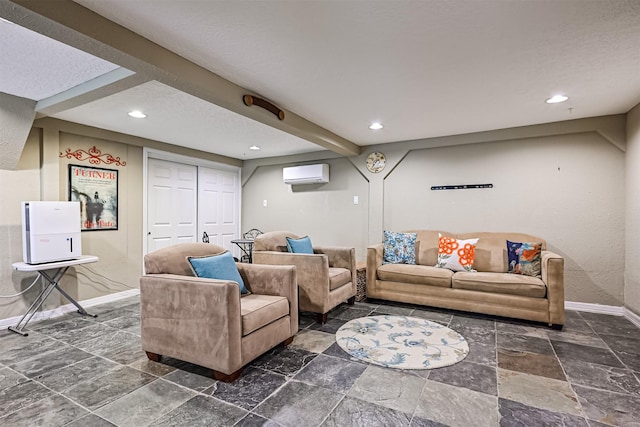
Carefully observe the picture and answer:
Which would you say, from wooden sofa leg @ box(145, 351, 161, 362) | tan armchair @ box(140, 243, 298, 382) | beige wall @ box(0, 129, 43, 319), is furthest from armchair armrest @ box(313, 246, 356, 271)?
beige wall @ box(0, 129, 43, 319)

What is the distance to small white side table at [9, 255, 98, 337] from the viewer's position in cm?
305

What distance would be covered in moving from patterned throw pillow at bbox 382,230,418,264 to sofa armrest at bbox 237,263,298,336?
192 cm

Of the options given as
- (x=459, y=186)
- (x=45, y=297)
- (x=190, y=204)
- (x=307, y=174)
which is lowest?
(x=45, y=297)

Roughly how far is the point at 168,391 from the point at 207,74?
227 centimetres

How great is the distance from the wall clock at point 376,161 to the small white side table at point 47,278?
3.87m

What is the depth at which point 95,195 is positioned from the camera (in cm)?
400

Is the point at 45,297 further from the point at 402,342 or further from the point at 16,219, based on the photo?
the point at 402,342

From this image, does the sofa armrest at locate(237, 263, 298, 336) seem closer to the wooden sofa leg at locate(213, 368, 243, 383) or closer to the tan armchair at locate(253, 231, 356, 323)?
the tan armchair at locate(253, 231, 356, 323)

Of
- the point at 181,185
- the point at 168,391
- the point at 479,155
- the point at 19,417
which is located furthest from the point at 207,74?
the point at 479,155

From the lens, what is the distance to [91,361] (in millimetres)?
2439

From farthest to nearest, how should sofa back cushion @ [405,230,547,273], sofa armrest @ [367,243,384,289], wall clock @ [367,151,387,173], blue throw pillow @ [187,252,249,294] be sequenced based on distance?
wall clock @ [367,151,387,173]
sofa armrest @ [367,243,384,289]
sofa back cushion @ [405,230,547,273]
blue throw pillow @ [187,252,249,294]

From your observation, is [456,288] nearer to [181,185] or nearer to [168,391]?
[168,391]

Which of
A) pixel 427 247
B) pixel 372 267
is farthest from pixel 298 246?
pixel 427 247

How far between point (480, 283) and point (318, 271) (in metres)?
1.79
